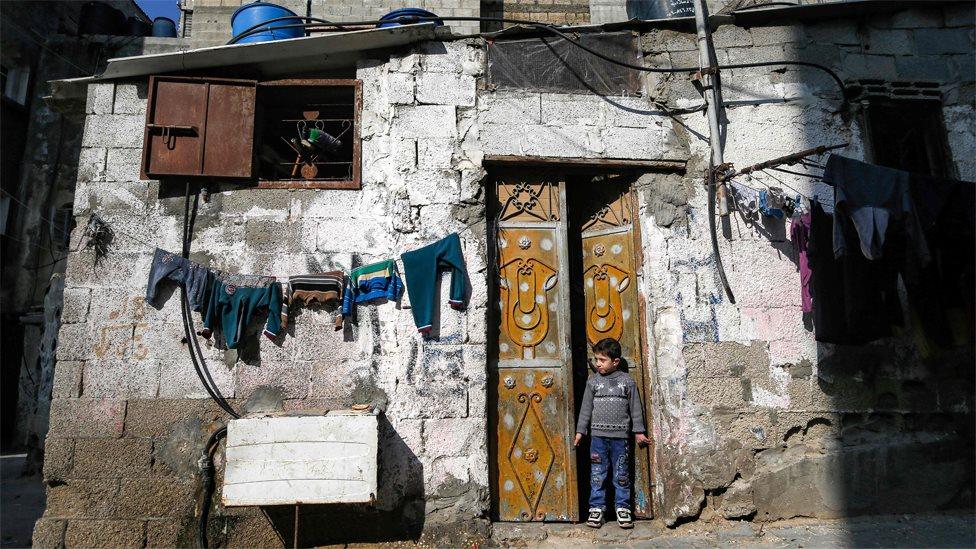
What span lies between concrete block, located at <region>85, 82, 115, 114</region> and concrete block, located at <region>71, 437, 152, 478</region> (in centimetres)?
276

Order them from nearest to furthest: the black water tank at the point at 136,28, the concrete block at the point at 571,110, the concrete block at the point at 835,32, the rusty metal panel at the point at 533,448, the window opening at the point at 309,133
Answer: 1. the rusty metal panel at the point at 533,448
2. the window opening at the point at 309,133
3. the concrete block at the point at 571,110
4. the concrete block at the point at 835,32
5. the black water tank at the point at 136,28

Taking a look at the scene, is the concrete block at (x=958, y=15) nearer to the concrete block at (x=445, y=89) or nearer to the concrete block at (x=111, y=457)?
the concrete block at (x=445, y=89)

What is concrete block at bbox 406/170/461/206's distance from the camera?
5.06 meters

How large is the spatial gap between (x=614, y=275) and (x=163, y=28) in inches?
470

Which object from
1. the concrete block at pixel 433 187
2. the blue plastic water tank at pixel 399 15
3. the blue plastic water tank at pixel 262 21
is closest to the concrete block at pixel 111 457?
the concrete block at pixel 433 187

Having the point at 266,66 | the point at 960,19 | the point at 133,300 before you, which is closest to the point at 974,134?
the point at 960,19

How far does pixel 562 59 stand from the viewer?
5500 mm

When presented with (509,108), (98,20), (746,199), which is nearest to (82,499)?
(509,108)

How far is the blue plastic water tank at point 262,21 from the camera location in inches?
210

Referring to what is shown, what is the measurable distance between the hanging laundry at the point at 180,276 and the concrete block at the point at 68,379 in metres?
0.74

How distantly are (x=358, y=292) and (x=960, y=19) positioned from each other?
6167 millimetres

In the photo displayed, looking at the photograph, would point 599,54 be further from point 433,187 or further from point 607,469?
point 607,469

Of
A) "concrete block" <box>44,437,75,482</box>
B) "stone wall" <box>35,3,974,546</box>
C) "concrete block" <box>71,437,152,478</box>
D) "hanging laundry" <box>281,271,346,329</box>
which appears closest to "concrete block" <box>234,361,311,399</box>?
"stone wall" <box>35,3,974,546</box>

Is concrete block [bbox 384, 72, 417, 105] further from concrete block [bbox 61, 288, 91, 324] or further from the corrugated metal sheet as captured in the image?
concrete block [bbox 61, 288, 91, 324]
